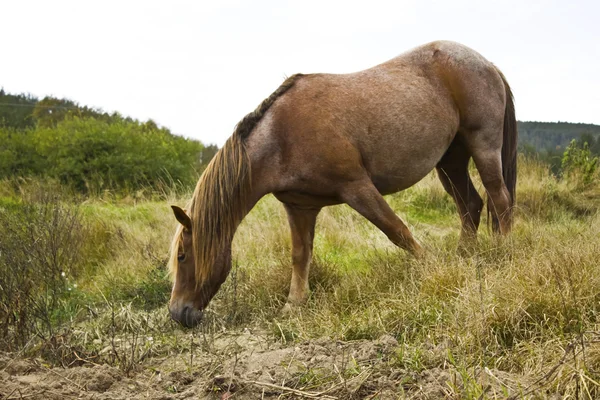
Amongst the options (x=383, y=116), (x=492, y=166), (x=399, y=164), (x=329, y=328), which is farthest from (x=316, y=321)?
(x=492, y=166)

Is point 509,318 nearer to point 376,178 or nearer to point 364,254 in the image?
point 376,178

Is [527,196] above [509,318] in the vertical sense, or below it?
below

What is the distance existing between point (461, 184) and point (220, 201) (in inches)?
111

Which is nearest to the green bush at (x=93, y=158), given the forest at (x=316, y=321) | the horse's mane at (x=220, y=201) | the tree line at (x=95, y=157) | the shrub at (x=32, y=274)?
the tree line at (x=95, y=157)

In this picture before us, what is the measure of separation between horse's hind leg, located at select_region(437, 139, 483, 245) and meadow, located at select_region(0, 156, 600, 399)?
304 millimetres

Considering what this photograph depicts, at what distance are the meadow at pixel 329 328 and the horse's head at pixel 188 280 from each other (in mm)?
147

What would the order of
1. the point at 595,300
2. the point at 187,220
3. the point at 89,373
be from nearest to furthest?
1. the point at 89,373
2. the point at 595,300
3. the point at 187,220

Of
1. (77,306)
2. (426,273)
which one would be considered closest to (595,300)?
(426,273)

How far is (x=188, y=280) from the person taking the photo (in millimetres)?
4117

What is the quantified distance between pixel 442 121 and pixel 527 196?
4592 mm

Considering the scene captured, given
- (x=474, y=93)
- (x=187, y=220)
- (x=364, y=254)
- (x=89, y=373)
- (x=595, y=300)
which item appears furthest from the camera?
(x=364, y=254)

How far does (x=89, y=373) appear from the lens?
287 centimetres

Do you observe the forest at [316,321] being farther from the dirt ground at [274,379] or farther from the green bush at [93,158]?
the green bush at [93,158]

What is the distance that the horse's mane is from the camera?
4.06m
